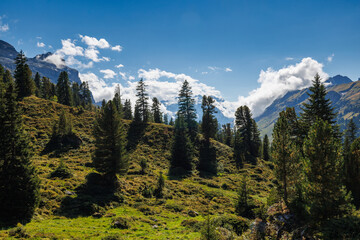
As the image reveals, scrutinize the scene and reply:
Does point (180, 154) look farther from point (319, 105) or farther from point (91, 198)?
point (319, 105)

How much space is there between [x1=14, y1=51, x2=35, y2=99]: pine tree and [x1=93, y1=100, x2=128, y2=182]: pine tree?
5440 centimetres

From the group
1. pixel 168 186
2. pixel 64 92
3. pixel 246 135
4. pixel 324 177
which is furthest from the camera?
pixel 64 92

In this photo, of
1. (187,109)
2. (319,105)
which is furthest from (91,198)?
(187,109)

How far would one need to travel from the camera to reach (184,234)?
764 inches

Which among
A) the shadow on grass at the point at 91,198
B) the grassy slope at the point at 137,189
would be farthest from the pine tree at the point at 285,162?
the shadow on grass at the point at 91,198

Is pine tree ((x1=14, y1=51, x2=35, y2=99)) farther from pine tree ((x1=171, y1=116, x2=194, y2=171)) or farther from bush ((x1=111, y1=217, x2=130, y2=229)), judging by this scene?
bush ((x1=111, y1=217, x2=130, y2=229))

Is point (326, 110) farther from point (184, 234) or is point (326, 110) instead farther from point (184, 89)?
point (184, 89)

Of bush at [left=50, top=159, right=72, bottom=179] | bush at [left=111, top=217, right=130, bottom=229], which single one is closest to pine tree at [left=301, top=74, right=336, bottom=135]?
bush at [left=111, top=217, right=130, bottom=229]

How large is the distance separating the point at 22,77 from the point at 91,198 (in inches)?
2516

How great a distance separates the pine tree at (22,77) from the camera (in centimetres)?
6406

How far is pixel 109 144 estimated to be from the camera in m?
31.6

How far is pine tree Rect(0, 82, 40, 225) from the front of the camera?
1758 centimetres

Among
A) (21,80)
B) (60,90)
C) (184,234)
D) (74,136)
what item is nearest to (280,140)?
(184,234)

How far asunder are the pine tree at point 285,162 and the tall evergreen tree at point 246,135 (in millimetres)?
47955
